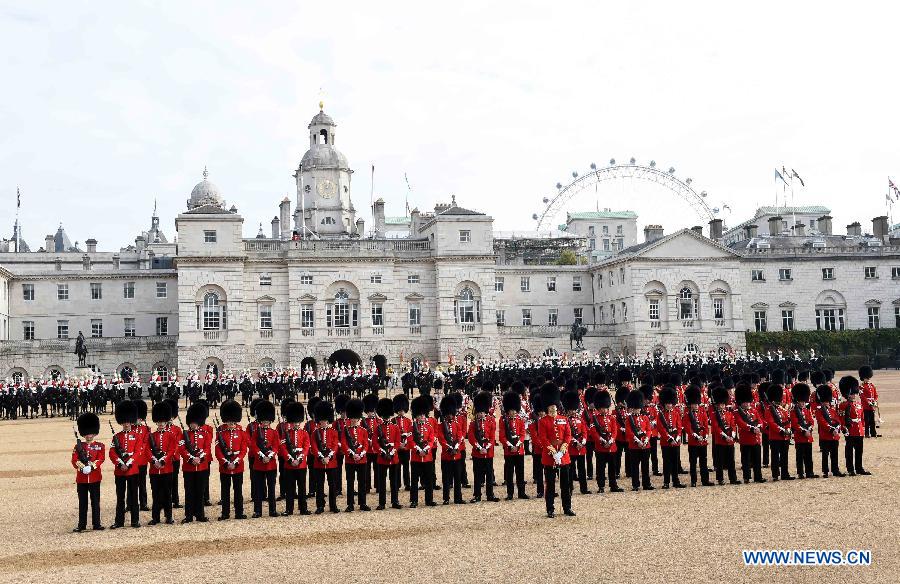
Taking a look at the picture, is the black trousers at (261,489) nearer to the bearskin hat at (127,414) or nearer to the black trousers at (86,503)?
the bearskin hat at (127,414)

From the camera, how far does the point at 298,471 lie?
15.3m

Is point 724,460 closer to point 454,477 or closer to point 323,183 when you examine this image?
point 454,477

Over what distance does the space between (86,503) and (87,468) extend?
→ 58 centimetres

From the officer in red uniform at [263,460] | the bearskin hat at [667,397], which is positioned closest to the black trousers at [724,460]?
the bearskin hat at [667,397]

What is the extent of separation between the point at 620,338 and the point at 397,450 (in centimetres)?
4990

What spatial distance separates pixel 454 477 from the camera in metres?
15.9

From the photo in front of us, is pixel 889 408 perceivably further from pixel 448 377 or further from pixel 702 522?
pixel 702 522

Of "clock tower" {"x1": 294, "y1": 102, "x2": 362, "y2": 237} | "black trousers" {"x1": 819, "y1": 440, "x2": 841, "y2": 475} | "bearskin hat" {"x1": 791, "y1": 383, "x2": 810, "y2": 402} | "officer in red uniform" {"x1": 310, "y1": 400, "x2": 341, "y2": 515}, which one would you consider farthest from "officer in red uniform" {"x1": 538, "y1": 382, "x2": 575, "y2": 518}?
"clock tower" {"x1": 294, "y1": 102, "x2": 362, "y2": 237}

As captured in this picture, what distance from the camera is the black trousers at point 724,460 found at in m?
17.0

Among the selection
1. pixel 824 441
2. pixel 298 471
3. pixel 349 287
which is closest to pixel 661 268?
pixel 349 287

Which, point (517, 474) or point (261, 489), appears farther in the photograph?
point (517, 474)

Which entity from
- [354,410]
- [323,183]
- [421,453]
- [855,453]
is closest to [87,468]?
[354,410]

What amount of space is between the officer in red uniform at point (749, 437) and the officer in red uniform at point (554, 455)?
439 centimetres

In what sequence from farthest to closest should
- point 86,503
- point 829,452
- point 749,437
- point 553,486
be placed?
1. point 829,452
2. point 749,437
3. point 86,503
4. point 553,486
